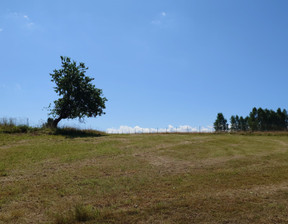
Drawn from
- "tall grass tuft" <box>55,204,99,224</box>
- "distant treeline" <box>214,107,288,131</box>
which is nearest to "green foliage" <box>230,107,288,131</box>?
"distant treeline" <box>214,107,288,131</box>

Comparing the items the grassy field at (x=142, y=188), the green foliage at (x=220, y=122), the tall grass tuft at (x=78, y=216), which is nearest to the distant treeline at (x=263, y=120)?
the green foliage at (x=220, y=122)

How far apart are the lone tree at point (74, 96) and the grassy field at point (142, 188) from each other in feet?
74.7

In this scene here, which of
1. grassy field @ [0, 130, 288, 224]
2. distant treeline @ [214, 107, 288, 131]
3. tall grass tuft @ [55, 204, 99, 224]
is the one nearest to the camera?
tall grass tuft @ [55, 204, 99, 224]

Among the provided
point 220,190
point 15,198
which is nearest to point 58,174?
point 15,198

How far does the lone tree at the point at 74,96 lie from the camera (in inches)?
1660

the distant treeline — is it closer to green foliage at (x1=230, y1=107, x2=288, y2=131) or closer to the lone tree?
green foliage at (x1=230, y1=107, x2=288, y2=131)

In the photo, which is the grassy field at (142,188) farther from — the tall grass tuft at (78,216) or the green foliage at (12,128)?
the green foliage at (12,128)

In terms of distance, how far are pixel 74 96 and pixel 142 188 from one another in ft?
111

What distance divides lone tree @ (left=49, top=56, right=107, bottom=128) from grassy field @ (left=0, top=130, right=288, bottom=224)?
2276 cm

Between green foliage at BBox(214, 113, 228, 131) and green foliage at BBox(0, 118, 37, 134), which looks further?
green foliage at BBox(214, 113, 228, 131)

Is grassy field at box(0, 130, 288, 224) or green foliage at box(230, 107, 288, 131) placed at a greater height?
green foliage at box(230, 107, 288, 131)

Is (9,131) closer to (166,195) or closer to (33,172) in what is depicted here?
(33,172)

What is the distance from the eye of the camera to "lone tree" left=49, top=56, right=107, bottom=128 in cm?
4216

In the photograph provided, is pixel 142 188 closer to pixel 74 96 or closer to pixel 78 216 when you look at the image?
pixel 78 216
